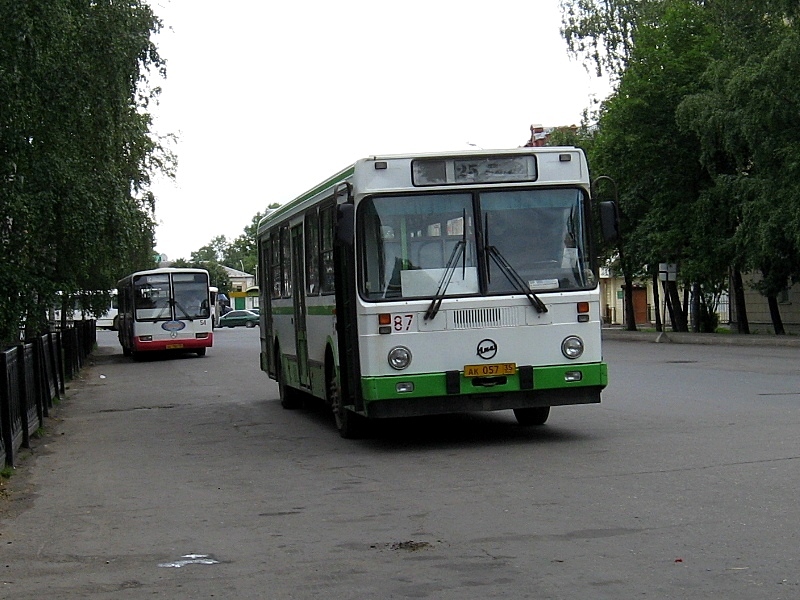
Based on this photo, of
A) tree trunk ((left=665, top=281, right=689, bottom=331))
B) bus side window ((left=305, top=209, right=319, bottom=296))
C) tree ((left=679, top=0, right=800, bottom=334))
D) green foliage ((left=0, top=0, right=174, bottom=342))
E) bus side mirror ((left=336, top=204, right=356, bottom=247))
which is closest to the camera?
bus side mirror ((left=336, top=204, right=356, bottom=247))

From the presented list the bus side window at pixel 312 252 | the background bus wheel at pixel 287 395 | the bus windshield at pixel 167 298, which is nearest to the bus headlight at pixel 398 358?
the bus side window at pixel 312 252

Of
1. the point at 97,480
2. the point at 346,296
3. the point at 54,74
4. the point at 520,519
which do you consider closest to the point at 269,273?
the point at 54,74

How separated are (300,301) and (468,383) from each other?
4176mm

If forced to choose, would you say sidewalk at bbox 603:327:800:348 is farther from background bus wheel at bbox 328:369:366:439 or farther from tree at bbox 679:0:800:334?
background bus wheel at bbox 328:369:366:439

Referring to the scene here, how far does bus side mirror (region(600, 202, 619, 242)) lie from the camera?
12.8 meters

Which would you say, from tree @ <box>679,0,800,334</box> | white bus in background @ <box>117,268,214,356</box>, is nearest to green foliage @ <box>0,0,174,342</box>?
white bus in background @ <box>117,268,214,356</box>

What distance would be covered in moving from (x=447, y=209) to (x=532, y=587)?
6901mm

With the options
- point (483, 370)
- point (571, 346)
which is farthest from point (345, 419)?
point (571, 346)

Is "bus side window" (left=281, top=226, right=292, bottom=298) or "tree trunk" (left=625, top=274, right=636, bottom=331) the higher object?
"bus side window" (left=281, top=226, right=292, bottom=298)

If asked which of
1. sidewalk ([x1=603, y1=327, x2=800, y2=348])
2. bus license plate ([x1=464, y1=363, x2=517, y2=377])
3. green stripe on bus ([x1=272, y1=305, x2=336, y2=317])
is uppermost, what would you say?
green stripe on bus ([x1=272, y1=305, x2=336, y2=317])

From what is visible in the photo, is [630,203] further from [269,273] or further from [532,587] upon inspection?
[532,587]

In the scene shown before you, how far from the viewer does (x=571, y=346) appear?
13.1 metres

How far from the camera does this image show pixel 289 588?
22.1 feet

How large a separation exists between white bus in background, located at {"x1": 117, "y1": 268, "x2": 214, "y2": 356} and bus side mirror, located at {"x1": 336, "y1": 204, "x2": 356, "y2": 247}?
97.7ft
